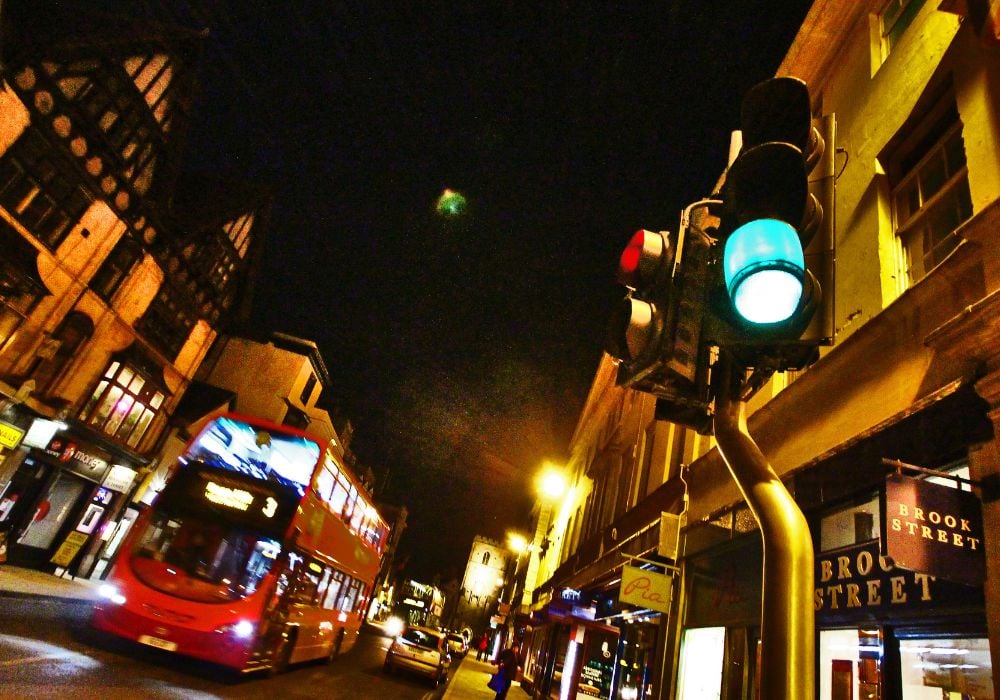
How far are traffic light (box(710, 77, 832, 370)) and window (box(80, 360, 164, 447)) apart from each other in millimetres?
24213

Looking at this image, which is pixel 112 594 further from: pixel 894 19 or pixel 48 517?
pixel 894 19

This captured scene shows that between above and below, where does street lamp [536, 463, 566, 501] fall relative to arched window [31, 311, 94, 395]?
above

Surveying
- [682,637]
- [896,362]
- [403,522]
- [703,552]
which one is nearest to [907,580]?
[896,362]

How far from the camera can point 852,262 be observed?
23.6 ft

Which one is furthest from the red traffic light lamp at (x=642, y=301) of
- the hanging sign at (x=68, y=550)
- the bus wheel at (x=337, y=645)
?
the hanging sign at (x=68, y=550)

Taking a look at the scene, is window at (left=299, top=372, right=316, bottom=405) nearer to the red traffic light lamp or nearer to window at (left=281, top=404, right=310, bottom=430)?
window at (left=281, top=404, right=310, bottom=430)

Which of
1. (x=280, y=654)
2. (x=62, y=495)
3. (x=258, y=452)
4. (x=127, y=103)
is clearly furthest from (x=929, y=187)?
(x=62, y=495)

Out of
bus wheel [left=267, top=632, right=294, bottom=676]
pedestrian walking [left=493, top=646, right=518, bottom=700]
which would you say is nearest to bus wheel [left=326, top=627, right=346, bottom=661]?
bus wheel [left=267, top=632, right=294, bottom=676]

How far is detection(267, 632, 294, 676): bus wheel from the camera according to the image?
11.5 metres

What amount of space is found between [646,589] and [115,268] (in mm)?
21305

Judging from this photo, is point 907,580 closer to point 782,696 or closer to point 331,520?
point 782,696

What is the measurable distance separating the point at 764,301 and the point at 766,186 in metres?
0.50

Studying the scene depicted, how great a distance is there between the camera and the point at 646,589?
970cm

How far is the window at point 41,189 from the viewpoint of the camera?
1597cm
